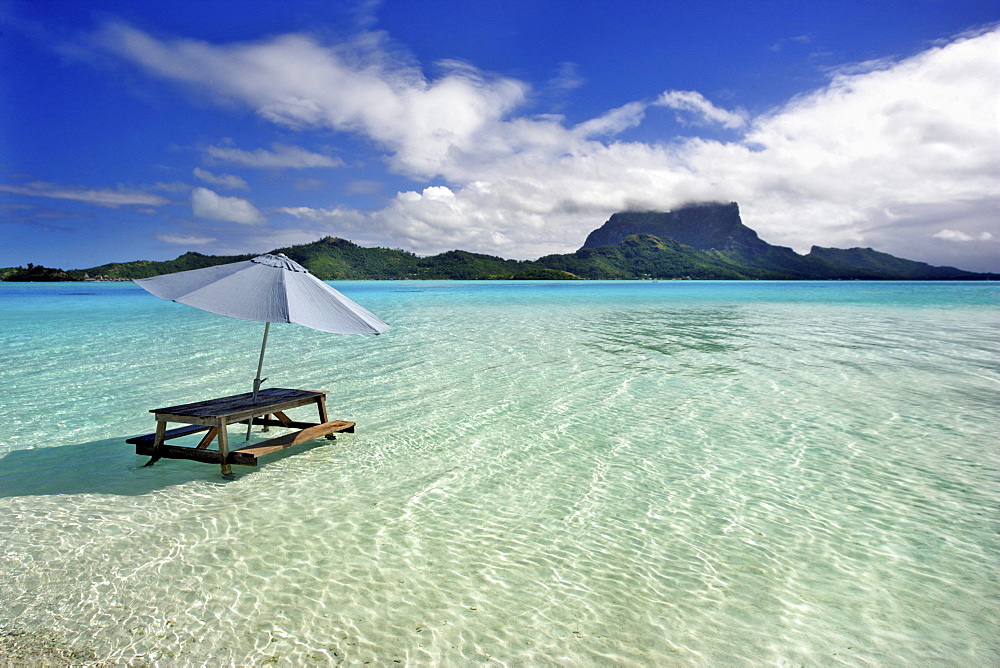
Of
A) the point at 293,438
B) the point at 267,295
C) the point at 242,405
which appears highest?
the point at 267,295

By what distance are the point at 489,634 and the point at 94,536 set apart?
4.17 metres

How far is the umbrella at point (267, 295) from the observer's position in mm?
6320

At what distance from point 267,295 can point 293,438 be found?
2213 mm

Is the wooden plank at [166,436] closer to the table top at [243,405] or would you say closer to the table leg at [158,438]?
the table leg at [158,438]

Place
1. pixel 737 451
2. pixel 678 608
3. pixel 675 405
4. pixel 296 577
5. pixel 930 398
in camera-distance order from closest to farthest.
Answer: pixel 678 608, pixel 296 577, pixel 737 451, pixel 675 405, pixel 930 398

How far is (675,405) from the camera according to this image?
10.9m

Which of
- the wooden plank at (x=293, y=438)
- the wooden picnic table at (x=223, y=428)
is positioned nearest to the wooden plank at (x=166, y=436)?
the wooden picnic table at (x=223, y=428)

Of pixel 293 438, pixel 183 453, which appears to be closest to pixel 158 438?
pixel 183 453

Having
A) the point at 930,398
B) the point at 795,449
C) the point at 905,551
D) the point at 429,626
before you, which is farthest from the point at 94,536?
the point at 930,398

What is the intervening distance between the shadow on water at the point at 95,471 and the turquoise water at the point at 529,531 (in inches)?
1.8

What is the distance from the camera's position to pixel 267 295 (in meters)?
6.61

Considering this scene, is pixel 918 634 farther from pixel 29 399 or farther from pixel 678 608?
pixel 29 399

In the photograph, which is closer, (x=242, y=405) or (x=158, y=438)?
(x=158, y=438)

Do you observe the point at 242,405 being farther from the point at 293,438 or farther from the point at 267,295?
the point at 267,295
